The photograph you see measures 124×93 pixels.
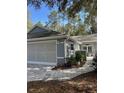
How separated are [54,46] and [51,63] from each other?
802mm

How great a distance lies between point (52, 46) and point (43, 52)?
513 millimetres

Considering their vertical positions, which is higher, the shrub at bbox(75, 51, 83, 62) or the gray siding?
the shrub at bbox(75, 51, 83, 62)

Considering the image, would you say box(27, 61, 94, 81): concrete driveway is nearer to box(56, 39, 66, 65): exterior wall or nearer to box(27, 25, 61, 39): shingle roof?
box(56, 39, 66, 65): exterior wall

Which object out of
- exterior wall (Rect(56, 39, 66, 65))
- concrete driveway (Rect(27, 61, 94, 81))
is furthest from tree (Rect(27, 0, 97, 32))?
exterior wall (Rect(56, 39, 66, 65))

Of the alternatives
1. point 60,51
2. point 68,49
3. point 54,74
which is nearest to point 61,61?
point 60,51

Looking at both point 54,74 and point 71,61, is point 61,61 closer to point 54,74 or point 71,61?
point 71,61

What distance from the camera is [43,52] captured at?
7.82 m

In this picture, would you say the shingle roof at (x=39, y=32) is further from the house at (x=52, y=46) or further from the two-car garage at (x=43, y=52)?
the two-car garage at (x=43, y=52)

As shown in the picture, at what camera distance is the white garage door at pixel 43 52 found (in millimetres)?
7379

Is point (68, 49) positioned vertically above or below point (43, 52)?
above

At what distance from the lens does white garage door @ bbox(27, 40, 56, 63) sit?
24.2 ft
